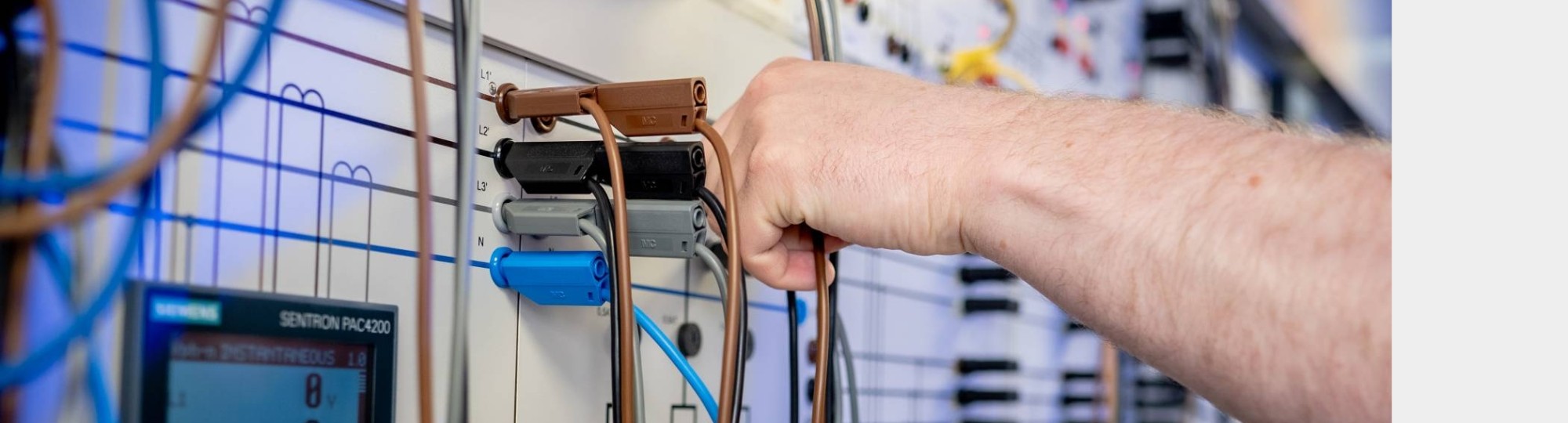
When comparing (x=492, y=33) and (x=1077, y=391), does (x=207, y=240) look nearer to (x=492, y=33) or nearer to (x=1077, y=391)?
(x=492, y=33)

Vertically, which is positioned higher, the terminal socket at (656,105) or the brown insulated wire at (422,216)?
the terminal socket at (656,105)

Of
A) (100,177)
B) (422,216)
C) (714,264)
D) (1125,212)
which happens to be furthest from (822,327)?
(100,177)

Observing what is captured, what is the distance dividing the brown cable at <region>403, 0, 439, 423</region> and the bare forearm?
34cm

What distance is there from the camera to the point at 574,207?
0.69m

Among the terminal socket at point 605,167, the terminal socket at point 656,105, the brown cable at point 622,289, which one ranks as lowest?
the brown cable at point 622,289

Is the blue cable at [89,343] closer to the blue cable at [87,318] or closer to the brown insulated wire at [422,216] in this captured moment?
the blue cable at [87,318]

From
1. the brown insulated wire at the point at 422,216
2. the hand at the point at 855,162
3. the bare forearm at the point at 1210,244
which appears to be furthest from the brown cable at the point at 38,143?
the bare forearm at the point at 1210,244

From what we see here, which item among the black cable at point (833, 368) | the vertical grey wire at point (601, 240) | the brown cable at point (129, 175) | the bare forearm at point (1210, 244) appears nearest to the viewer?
the brown cable at point (129, 175)

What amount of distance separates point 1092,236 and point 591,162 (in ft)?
0.97

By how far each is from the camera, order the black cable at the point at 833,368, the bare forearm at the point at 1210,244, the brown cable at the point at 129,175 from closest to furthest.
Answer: the brown cable at the point at 129,175
the bare forearm at the point at 1210,244
the black cable at the point at 833,368

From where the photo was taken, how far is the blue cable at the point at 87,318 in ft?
1.40

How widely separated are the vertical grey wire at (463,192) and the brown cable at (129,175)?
11cm

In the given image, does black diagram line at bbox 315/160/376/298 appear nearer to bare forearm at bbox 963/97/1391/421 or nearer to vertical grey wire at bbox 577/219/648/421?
vertical grey wire at bbox 577/219/648/421
